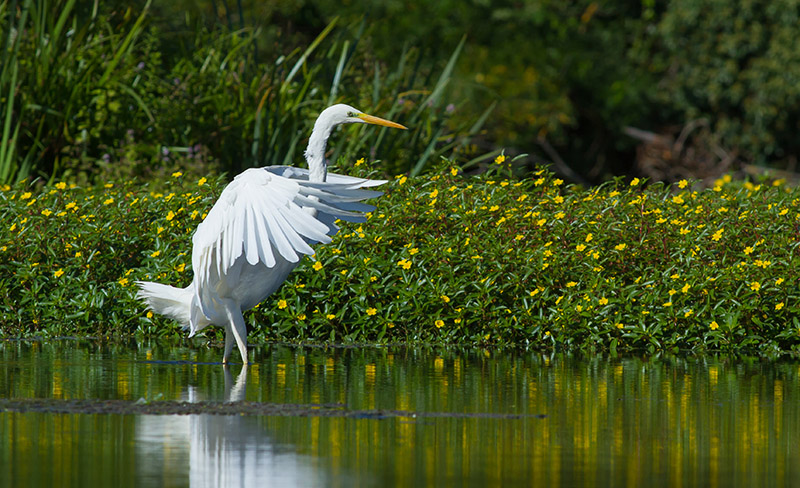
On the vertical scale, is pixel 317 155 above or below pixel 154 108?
below

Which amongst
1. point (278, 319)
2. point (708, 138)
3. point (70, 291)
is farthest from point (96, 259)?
A: point (708, 138)

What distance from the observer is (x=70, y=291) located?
32.3 ft

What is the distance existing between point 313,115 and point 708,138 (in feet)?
43.5

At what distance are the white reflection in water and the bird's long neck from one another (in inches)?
94.3

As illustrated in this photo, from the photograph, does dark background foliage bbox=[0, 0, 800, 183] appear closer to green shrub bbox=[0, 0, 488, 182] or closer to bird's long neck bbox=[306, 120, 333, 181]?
green shrub bbox=[0, 0, 488, 182]

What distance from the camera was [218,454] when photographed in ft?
16.6

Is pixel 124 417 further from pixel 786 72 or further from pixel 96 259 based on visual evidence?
pixel 786 72

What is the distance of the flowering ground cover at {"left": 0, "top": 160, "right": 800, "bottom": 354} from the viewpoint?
902 centimetres

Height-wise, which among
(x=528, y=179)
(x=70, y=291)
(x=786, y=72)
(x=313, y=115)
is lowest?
(x=70, y=291)

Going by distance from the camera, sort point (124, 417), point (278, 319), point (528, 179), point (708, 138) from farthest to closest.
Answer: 1. point (708, 138)
2. point (528, 179)
3. point (278, 319)
4. point (124, 417)

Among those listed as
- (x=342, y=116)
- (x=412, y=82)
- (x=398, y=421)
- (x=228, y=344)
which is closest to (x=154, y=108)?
(x=412, y=82)

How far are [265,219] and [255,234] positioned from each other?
0.10m

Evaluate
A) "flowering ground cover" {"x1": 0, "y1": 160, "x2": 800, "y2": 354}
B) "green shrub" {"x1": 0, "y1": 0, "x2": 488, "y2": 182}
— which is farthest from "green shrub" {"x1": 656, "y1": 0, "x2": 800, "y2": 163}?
"flowering ground cover" {"x1": 0, "y1": 160, "x2": 800, "y2": 354}

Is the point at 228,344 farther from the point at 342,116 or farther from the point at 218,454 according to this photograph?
the point at 218,454
